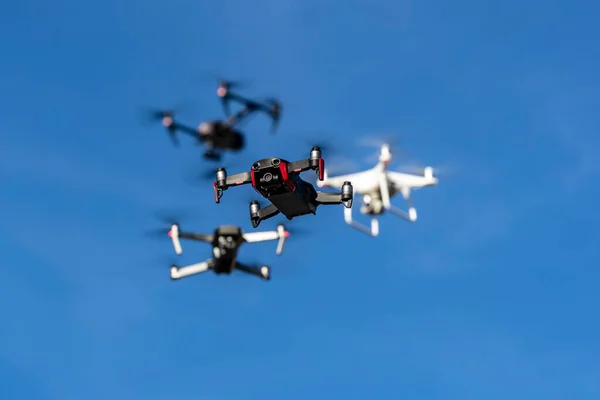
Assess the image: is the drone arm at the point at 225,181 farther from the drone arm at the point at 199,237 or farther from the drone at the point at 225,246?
the drone arm at the point at 199,237

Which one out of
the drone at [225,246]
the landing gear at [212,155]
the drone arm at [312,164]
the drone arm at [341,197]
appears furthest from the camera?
the landing gear at [212,155]

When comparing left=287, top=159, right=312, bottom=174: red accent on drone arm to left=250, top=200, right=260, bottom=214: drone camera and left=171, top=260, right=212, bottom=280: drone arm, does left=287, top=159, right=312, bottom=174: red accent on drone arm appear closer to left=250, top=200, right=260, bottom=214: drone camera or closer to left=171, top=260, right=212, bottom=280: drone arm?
left=250, top=200, right=260, bottom=214: drone camera

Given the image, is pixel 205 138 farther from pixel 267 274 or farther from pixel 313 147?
pixel 313 147

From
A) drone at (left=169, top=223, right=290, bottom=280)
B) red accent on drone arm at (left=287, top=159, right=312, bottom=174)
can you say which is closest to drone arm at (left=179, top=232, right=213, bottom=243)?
drone at (left=169, top=223, right=290, bottom=280)

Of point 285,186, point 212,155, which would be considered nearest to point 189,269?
point 212,155

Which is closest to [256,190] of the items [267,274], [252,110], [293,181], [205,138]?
[293,181]

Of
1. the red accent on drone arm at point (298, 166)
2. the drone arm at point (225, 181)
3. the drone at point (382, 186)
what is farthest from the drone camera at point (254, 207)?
the drone at point (382, 186)
